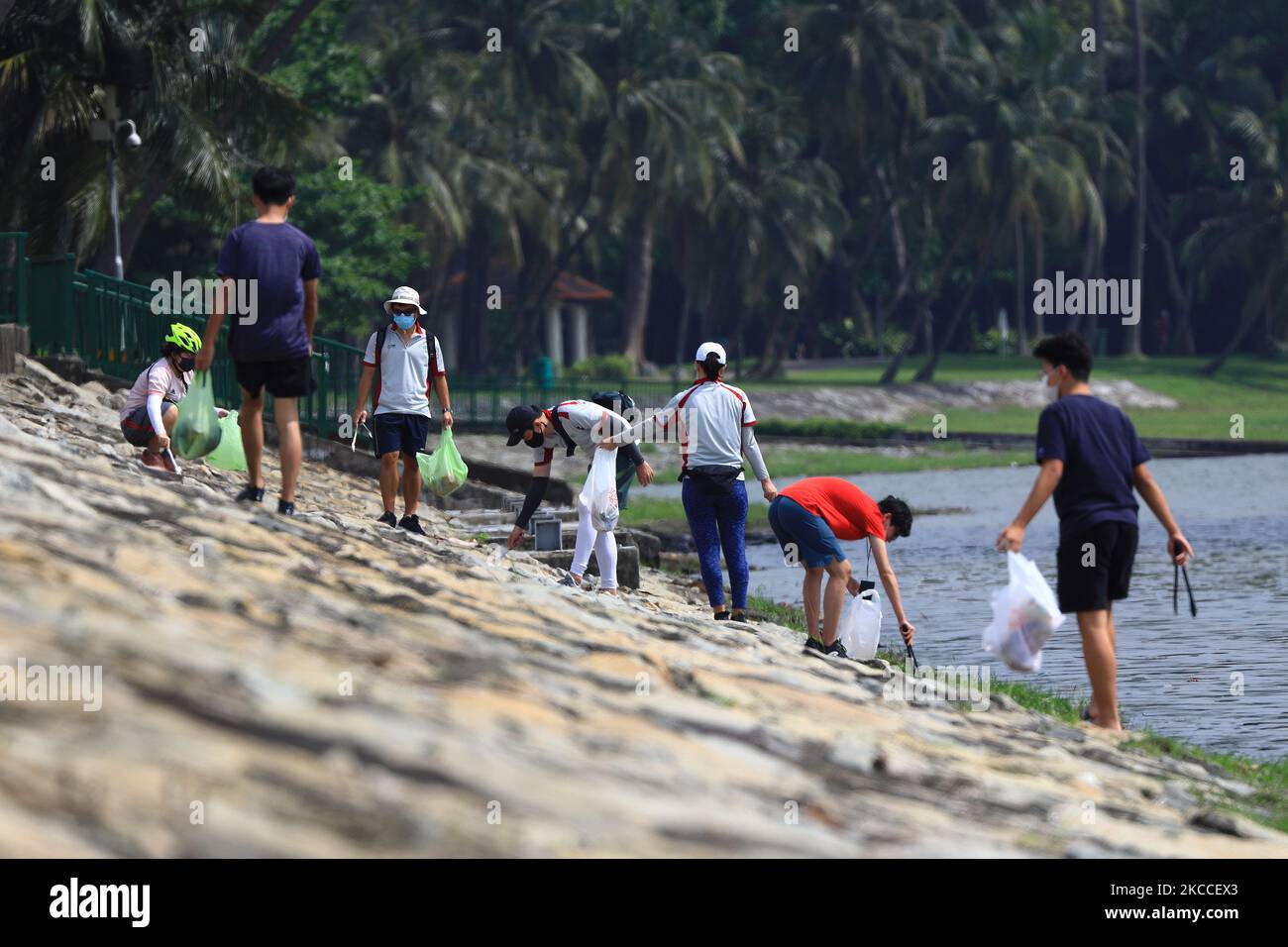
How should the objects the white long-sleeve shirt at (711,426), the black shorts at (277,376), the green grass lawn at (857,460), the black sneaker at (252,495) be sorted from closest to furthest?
the black shorts at (277,376), the black sneaker at (252,495), the white long-sleeve shirt at (711,426), the green grass lawn at (857,460)

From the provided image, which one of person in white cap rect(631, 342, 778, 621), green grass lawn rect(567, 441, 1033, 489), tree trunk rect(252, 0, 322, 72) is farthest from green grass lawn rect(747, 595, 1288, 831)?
green grass lawn rect(567, 441, 1033, 489)

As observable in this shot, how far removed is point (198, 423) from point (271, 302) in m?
1.05

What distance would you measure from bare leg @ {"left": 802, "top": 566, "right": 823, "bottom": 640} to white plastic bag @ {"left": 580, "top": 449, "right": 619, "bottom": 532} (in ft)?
4.23

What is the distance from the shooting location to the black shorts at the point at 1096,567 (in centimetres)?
799

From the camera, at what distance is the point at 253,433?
31.2ft

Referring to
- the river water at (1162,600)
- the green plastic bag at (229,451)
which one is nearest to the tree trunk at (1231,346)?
the river water at (1162,600)

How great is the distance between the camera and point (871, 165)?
60.2 m

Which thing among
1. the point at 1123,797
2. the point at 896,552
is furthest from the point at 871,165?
the point at 1123,797

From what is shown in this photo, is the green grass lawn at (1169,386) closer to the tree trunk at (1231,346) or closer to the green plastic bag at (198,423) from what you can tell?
the tree trunk at (1231,346)

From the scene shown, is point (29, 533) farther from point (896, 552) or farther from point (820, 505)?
point (896, 552)

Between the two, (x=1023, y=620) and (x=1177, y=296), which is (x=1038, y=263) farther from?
(x=1023, y=620)

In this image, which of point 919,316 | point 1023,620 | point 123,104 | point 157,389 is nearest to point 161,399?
point 157,389

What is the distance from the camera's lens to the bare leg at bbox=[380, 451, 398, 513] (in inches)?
431

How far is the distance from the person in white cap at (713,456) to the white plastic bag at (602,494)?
0.37 meters
